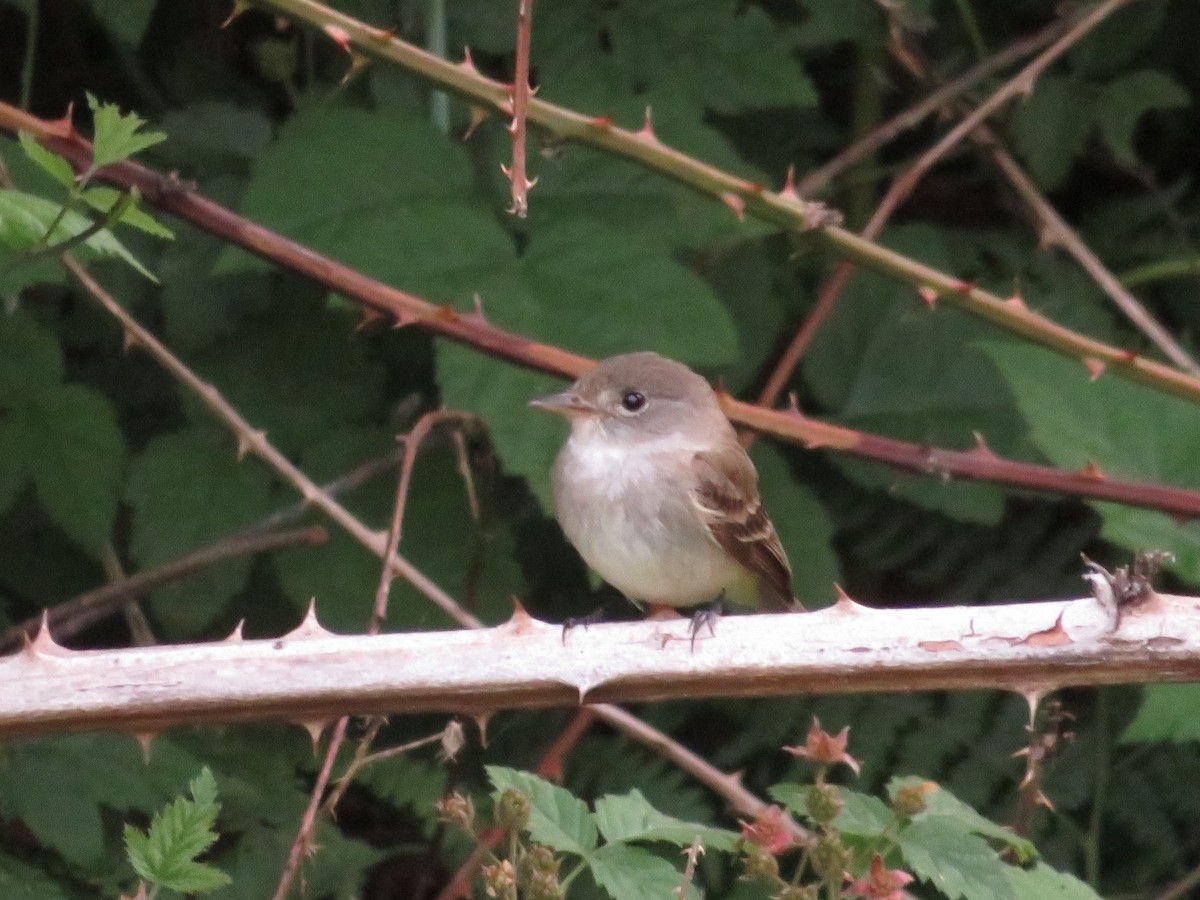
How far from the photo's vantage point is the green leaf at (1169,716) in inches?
130

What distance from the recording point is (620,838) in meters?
2.47

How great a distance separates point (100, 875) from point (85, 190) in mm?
1607

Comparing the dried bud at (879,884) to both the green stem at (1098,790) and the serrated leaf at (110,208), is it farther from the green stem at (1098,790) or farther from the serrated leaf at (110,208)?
the green stem at (1098,790)

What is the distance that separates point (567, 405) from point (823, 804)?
1667 millimetres

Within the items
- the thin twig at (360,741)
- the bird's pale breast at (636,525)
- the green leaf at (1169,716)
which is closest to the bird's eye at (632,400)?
the bird's pale breast at (636,525)

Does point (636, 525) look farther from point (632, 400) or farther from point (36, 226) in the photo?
point (36, 226)

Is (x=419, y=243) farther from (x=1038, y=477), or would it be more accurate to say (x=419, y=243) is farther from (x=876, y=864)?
(x=876, y=864)

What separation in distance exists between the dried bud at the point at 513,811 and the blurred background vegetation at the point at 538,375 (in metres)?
1.33

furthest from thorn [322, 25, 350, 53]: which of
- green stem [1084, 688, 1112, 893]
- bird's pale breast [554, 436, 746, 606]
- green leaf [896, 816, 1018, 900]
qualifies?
green stem [1084, 688, 1112, 893]

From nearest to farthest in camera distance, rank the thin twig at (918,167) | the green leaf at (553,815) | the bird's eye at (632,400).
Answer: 1. the green leaf at (553,815)
2. the bird's eye at (632,400)
3. the thin twig at (918,167)

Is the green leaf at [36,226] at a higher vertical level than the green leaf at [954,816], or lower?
A: higher

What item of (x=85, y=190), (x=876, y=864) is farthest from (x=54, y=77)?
(x=876, y=864)

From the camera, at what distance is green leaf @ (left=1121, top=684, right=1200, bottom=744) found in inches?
130

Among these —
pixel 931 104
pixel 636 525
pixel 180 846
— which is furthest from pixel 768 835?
pixel 931 104
